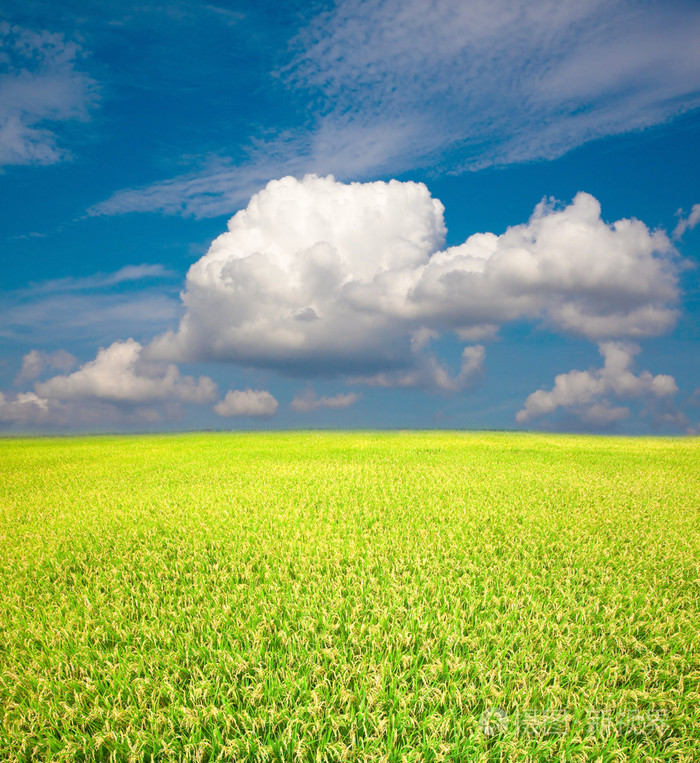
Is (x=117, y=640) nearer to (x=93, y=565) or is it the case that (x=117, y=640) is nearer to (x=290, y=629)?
(x=290, y=629)

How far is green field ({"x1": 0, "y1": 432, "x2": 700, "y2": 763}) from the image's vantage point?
2945 millimetres

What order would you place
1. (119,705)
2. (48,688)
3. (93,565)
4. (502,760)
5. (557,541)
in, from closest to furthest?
1. (502,760)
2. (119,705)
3. (48,688)
4. (93,565)
5. (557,541)

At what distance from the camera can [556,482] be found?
12.0 m

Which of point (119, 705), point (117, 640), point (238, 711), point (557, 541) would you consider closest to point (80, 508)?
point (117, 640)

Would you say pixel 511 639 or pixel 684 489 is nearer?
pixel 511 639

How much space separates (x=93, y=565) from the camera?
6.07 metres

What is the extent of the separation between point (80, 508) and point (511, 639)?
863cm

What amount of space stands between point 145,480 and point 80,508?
3.61 meters

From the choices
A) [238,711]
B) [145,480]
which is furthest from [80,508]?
[238,711]

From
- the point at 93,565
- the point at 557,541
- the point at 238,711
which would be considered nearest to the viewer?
the point at 238,711

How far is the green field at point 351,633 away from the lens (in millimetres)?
2945

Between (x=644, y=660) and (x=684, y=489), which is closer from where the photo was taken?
(x=644, y=660)

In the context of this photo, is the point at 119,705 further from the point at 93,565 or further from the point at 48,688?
the point at 93,565

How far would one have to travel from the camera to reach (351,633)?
3.85m
